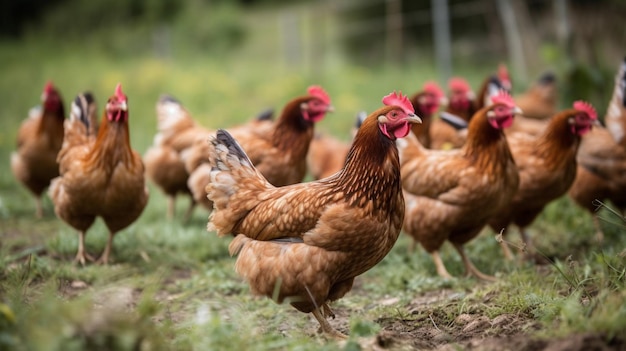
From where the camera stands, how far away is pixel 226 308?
4555 millimetres

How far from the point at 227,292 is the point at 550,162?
9.96ft

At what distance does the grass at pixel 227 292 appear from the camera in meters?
2.75

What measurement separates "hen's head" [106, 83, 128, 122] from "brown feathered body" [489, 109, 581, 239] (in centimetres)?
335

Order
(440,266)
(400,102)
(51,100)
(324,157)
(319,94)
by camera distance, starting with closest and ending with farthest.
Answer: (400,102) < (440,266) < (319,94) < (51,100) < (324,157)

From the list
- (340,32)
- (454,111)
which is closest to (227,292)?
(454,111)

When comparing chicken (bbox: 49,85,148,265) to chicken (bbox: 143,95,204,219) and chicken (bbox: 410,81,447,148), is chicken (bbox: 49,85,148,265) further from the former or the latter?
chicken (bbox: 410,81,447,148)

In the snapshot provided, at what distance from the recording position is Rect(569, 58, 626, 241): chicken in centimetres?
595

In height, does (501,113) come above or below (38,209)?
above

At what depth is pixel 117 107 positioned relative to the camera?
5.21 m

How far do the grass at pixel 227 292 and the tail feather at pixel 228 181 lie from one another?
0.59 m

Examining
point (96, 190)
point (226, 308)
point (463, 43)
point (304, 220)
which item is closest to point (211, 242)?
point (96, 190)

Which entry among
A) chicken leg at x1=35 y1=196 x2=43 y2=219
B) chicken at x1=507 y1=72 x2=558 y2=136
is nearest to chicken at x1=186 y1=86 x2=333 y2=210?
chicken leg at x1=35 y1=196 x2=43 y2=219

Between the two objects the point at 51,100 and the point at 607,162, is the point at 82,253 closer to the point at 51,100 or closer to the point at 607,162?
the point at 51,100

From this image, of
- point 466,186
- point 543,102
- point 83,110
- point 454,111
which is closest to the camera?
point 466,186
